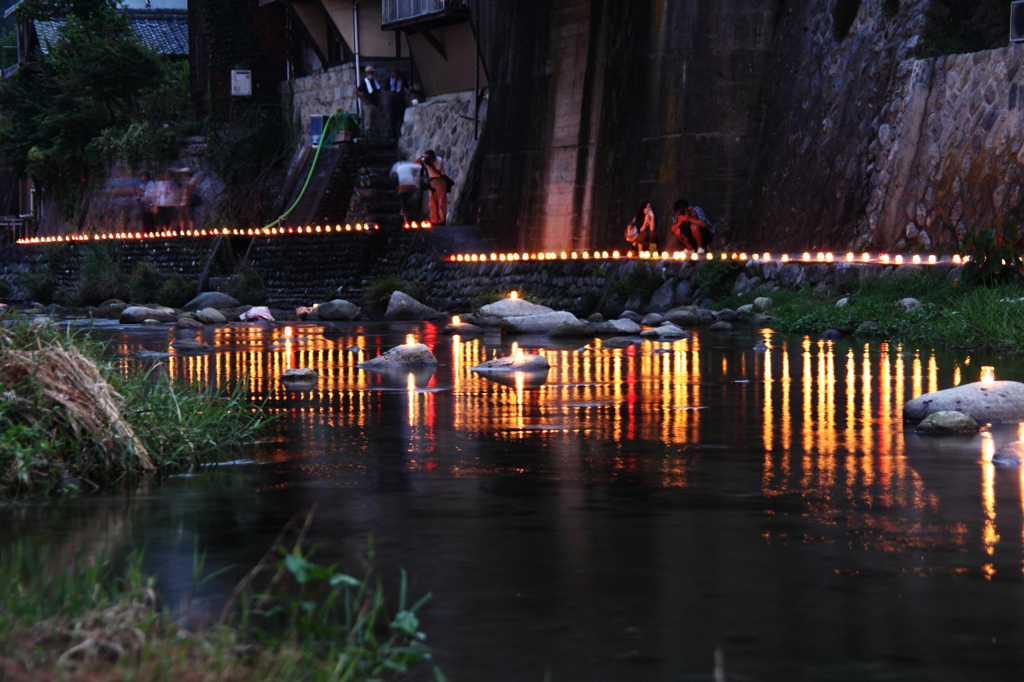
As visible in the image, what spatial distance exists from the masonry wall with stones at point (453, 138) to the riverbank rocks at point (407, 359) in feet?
56.0

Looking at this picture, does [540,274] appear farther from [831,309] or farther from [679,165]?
[831,309]

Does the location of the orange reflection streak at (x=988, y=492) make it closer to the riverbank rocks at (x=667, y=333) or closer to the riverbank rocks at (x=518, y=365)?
the riverbank rocks at (x=518, y=365)

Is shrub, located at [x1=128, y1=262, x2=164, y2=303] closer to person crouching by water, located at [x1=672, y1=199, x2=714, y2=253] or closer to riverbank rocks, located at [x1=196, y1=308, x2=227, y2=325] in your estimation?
riverbank rocks, located at [x1=196, y1=308, x2=227, y2=325]

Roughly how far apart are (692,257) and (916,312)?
6.18m

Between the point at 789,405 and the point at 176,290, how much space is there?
23.4 metres

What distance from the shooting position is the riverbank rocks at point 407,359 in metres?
12.1

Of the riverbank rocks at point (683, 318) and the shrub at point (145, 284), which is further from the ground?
the shrub at point (145, 284)

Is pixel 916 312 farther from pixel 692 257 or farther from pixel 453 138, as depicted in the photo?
pixel 453 138

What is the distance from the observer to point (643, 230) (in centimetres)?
2225

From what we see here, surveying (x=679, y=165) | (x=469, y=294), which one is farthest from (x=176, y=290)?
(x=679, y=165)

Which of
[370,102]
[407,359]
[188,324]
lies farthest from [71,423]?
[370,102]

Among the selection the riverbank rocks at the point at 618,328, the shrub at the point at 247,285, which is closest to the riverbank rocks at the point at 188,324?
the riverbank rocks at the point at 618,328

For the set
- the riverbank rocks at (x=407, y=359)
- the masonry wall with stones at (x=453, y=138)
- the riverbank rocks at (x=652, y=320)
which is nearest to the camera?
the riverbank rocks at (x=407, y=359)

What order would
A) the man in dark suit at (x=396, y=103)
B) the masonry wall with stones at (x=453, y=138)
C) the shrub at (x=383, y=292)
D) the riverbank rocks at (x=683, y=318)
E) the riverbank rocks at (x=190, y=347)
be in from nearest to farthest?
the riverbank rocks at (x=190, y=347) < the riverbank rocks at (x=683, y=318) < the shrub at (x=383, y=292) < the masonry wall with stones at (x=453, y=138) < the man in dark suit at (x=396, y=103)
